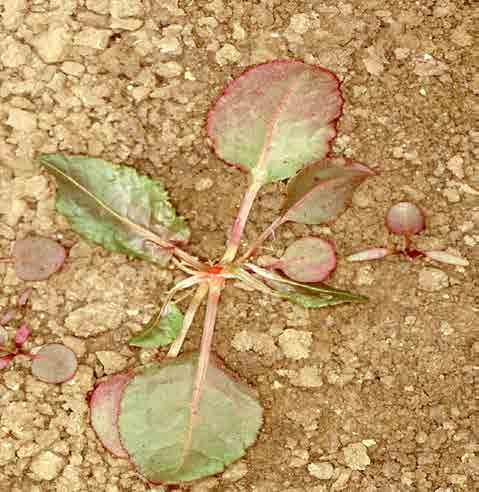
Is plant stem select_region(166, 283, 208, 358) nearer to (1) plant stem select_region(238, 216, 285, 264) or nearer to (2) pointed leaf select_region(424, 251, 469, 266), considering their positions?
(1) plant stem select_region(238, 216, 285, 264)

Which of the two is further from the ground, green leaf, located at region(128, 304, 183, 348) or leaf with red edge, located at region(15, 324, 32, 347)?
green leaf, located at region(128, 304, 183, 348)

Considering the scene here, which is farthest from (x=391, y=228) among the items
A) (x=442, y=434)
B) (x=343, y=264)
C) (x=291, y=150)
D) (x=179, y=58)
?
(x=179, y=58)

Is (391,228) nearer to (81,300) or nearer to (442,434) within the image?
(442,434)

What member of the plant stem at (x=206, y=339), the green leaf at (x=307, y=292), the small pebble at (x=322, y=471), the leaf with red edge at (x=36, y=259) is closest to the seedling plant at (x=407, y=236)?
the green leaf at (x=307, y=292)

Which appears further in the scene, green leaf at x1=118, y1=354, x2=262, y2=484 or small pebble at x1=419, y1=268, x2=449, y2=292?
small pebble at x1=419, y1=268, x2=449, y2=292

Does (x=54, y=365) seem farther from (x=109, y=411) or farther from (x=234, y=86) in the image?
(x=234, y=86)

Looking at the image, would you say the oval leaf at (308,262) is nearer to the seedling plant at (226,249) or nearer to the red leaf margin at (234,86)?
the seedling plant at (226,249)

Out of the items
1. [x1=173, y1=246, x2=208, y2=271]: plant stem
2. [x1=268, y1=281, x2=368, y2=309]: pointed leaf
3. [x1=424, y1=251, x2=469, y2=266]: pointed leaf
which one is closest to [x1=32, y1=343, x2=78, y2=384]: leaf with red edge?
[x1=173, y1=246, x2=208, y2=271]: plant stem

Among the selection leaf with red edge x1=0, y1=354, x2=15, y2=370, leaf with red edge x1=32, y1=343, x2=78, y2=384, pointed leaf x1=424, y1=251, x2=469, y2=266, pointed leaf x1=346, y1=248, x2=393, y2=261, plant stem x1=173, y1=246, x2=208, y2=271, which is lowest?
leaf with red edge x1=0, y1=354, x2=15, y2=370
